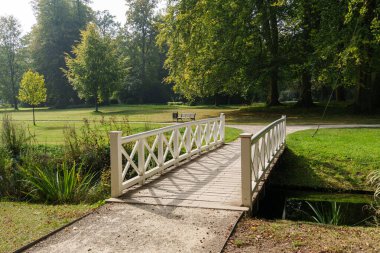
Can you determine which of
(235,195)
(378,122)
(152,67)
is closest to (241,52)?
(378,122)

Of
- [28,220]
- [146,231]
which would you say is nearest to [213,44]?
[28,220]

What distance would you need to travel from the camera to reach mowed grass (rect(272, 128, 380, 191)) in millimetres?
10945

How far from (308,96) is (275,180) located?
18561 millimetres

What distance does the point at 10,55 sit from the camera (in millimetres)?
62281

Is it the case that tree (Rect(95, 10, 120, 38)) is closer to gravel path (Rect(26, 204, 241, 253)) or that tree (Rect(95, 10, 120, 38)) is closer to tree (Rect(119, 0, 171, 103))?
tree (Rect(119, 0, 171, 103))

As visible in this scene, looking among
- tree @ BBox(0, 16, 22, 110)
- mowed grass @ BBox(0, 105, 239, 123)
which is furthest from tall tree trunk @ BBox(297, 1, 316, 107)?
tree @ BBox(0, 16, 22, 110)

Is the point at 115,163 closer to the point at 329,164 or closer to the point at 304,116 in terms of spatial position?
the point at 329,164

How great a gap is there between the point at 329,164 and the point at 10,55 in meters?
62.2

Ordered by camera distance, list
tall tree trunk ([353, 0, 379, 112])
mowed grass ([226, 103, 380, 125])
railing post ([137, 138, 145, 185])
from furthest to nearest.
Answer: tall tree trunk ([353, 0, 379, 112]), mowed grass ([226, 103, 380, 125]), railing post ([137, 138, 145, 185])

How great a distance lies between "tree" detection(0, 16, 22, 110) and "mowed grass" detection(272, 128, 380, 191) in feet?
181

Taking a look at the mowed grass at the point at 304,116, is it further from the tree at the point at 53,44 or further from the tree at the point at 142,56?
the tree at the point at 53,44

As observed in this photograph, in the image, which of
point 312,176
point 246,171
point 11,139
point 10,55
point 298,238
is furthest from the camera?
point 10,55

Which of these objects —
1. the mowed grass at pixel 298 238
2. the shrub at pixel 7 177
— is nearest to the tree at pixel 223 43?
the shrub at pixel 7 177

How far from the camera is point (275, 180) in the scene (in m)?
11.6
